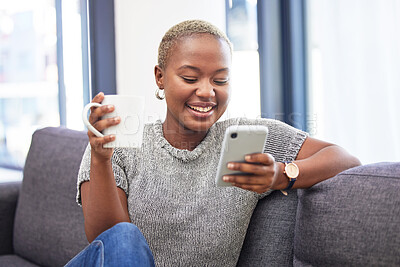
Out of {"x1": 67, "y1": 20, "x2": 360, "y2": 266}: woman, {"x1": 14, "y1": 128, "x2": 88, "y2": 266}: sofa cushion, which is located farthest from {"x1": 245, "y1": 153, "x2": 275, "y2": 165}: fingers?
{"x1": 14, "y1": 128, "x2": 88, "y2": 266}: sofa cushion

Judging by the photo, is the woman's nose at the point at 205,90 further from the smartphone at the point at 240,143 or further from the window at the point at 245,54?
the window at the point at 245,54

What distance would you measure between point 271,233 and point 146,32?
188 centimetres

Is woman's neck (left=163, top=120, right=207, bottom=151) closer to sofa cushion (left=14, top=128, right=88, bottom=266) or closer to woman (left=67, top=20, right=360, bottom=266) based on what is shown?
woman (left=67, top=20, right=360, bottom=266)

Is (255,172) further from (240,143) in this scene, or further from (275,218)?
(275,218)

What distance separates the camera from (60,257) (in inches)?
68.4

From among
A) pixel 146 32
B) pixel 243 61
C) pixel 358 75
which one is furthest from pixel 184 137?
pixel 146 32

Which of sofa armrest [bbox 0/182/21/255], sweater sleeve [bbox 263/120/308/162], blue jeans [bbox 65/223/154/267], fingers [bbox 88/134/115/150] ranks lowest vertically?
sofa armrest [bbox 0/182/21/255]

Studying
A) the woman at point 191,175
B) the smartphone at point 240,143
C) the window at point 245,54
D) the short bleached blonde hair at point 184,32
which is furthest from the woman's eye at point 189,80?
the window at point 245,54

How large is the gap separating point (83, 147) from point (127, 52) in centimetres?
126

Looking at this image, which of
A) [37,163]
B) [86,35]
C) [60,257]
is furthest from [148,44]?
[60,257]

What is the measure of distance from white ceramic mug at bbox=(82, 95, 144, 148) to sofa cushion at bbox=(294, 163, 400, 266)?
0.50 metres

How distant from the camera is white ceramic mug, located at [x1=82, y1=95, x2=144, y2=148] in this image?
0.93 m

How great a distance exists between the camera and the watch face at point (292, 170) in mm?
1146

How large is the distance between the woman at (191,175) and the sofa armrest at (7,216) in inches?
33.5
